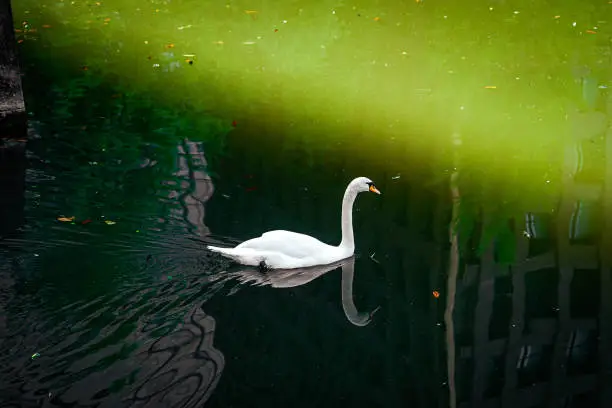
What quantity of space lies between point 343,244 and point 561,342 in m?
2.30

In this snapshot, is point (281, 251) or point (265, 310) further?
point (281, 251)

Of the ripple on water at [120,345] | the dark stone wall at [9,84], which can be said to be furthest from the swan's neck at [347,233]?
the dark stone wall at [9,84]

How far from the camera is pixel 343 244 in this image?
341 inches

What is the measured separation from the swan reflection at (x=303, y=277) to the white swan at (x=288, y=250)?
0.06m

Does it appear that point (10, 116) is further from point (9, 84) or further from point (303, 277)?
point (303, 277)

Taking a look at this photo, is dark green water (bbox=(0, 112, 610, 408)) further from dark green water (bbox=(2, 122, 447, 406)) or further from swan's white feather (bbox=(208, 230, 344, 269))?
swan's white feather (bbox=(208, 230, 344, 269))

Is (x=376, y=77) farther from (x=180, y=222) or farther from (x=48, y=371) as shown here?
(x=48, y=371)

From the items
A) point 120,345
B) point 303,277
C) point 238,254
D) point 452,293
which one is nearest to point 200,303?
point 238,254

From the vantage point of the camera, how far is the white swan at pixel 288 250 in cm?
821

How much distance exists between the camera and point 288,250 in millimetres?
8328

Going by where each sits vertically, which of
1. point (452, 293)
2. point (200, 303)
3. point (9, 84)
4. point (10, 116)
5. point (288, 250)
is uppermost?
point (9, 84)

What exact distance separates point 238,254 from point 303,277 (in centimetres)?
67

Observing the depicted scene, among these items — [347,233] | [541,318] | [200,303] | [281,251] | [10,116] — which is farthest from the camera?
[10,116]

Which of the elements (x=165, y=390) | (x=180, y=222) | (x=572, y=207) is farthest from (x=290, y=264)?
(x=572, y=207)
